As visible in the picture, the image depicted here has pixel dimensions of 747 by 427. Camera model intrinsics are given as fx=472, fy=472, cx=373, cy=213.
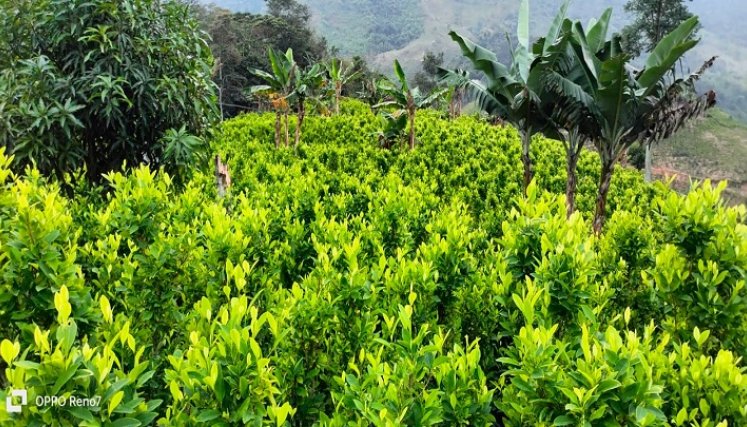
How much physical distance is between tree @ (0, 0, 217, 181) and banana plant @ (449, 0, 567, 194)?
4.90 m

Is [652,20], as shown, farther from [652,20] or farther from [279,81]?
[279,81]

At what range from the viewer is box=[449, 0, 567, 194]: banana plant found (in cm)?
799

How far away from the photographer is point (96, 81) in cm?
483

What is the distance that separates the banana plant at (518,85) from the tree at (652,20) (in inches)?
629

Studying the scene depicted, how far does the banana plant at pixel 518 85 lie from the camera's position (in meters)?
7.99

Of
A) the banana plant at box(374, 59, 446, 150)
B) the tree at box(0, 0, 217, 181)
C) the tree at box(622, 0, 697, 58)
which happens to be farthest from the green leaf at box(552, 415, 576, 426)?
the tree at box(622, 0, 697, 58)

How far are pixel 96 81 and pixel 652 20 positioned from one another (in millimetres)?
25969

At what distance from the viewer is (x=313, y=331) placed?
9.18ft

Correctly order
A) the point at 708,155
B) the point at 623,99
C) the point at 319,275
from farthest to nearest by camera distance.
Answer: the point at 708,155 → the point at 623,99 → the point at 319,275

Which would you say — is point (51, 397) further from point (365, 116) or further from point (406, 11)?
point (406, 11)

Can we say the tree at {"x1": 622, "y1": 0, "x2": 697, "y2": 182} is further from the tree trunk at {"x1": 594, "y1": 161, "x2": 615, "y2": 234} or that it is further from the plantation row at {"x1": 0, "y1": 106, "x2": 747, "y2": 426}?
the plantation row at {"x1": 0, "y1": 106, "x2": 747, "y2": 426}

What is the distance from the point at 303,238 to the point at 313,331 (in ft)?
6.77

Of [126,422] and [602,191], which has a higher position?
[126,422]

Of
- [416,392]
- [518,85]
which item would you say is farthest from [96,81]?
[518,85]
